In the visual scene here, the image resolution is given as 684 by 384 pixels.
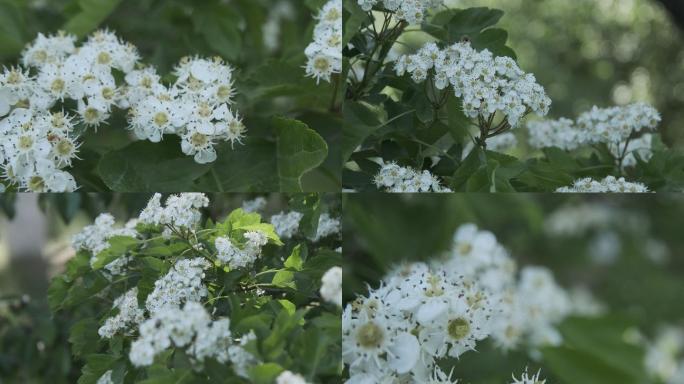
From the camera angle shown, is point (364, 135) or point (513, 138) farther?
point (513, 138)

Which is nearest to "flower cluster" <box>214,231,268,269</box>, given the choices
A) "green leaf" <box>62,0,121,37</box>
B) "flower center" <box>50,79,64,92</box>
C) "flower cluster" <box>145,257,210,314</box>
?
"flower cluster" <box>145,257,210,314</box>

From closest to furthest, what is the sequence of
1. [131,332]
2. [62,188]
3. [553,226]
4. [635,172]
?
[131,332], [62,188], [635,172], [553,226]

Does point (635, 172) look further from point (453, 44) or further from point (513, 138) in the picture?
point (453, 44)

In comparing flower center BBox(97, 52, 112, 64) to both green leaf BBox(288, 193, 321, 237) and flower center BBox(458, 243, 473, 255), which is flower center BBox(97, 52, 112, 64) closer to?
green leaf BBox(288, 193, 321, 237)

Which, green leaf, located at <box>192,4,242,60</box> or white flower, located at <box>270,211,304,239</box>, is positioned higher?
green leaf, located at <box>192,4,242,60</box>

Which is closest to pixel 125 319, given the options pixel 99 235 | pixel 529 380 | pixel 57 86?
Answer: pixel 99 235

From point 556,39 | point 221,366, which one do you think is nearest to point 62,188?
point 221,366

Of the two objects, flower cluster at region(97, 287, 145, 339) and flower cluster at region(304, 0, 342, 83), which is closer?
flower cluster at region(97, 287, 145, 339)
